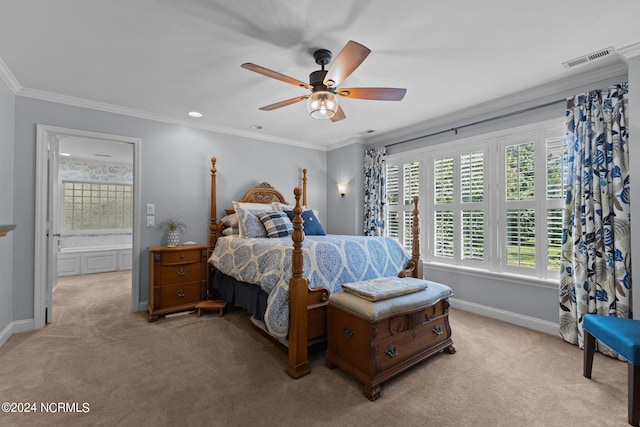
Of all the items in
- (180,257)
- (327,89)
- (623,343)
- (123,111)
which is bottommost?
(623,343)

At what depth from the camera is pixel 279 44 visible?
2217mm

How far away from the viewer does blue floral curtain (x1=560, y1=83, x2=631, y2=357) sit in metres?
2.45

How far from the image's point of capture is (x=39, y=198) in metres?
3.08

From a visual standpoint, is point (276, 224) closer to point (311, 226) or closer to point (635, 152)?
point (311, 226)

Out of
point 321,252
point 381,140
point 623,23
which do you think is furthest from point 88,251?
point 623,23

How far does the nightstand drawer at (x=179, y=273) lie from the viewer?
11.2 ft

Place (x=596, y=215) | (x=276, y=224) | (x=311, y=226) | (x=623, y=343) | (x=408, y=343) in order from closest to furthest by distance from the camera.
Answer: (x=623, y=343) < (x=408, y=343) < (x=596, y=215) < (x=276, y=224) < (x=311, y=226)

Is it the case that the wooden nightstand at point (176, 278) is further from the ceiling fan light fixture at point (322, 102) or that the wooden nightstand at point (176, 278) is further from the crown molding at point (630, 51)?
the crown molding at point (630, 51)

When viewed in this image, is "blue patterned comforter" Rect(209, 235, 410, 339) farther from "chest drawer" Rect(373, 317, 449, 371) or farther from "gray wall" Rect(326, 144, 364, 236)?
"gray wall" Rect(326, 144, 364, 236)

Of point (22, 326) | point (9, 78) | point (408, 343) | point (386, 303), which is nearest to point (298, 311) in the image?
point (386, 303)

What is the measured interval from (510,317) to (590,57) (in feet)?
8.70

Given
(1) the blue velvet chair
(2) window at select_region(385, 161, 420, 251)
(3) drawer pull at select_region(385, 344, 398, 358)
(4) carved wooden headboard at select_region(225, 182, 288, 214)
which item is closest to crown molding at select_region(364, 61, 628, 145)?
(2) window at select_region(385, 161, 420, 251)

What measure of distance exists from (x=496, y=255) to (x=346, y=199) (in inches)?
97.6

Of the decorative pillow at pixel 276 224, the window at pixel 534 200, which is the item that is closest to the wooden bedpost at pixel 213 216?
the decorative pillow at pixel 276 224
